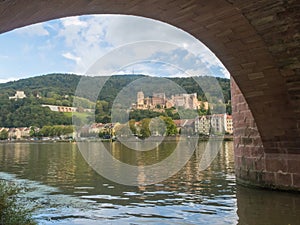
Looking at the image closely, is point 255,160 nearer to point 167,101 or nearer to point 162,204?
point 162,204

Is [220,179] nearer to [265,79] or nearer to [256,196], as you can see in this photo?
[256,196]

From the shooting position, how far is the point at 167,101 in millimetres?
15055

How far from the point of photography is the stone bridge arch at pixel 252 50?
4.27 metres

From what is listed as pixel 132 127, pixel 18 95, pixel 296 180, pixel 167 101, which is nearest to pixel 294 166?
pixel 296 180

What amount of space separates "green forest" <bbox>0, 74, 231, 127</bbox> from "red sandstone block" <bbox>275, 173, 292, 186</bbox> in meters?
3.83

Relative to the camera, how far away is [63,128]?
203 feet

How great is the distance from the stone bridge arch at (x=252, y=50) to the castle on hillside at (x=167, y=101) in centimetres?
490

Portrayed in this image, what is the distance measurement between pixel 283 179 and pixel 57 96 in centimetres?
3552

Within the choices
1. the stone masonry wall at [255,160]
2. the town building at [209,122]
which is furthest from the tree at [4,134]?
the stone masonry wall at [255,160]

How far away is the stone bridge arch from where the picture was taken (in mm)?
4268

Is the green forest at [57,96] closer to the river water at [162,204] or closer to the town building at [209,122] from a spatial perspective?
the town building at [209,122]

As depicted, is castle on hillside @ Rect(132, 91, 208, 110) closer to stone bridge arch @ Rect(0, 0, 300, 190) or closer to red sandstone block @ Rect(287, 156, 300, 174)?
stone bridge arch @ Rect(0, 0, 300, 190)

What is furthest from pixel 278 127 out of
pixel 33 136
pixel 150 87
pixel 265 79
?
pixel 33 136

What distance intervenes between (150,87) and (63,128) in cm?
5168
